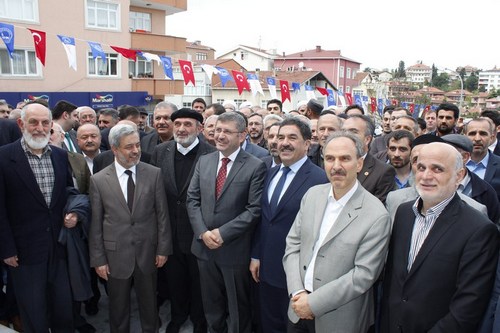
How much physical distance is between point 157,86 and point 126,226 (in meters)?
21.2

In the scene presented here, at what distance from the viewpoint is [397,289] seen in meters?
2.54

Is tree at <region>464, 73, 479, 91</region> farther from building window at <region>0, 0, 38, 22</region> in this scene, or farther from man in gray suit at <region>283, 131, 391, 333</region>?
man in gray suit at <region>283, 131, 391, 333</region>

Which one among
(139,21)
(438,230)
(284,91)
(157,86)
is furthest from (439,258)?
(139,21)

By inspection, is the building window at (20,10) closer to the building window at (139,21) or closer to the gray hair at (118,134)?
the building window at (139,21)

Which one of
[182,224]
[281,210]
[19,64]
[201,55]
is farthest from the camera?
[201,55]

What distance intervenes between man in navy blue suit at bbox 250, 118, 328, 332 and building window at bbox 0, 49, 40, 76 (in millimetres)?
18615

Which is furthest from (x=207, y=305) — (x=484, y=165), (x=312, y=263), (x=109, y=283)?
(x=484, y=165)

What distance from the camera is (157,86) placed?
2352 cm

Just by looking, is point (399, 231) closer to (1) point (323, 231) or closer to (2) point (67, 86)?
(1) point (323, 231)

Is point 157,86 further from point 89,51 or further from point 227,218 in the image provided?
point 227,218

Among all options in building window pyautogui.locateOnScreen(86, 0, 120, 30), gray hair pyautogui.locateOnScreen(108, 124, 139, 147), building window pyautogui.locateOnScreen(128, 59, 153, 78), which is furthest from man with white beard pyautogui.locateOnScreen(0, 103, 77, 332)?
building window pyautogui.locateOnScreen(128, 59, 153, 78)

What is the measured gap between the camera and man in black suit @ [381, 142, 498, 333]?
7.41 feet

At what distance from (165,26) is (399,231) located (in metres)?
25.6

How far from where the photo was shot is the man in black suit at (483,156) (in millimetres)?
4316
